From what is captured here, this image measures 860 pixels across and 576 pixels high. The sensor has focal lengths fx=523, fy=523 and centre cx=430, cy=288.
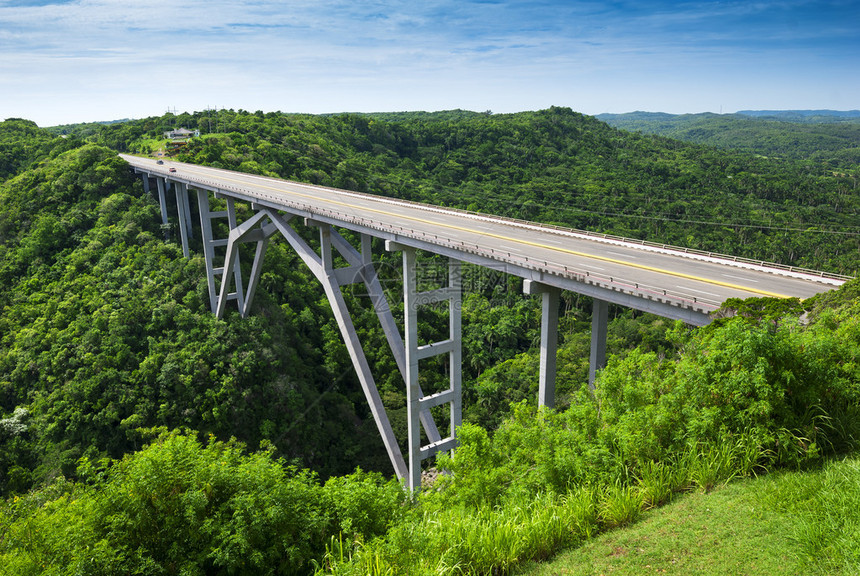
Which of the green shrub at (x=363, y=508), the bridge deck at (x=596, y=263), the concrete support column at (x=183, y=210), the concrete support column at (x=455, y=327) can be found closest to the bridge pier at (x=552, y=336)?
the bridge deck at (x=596, y=263)

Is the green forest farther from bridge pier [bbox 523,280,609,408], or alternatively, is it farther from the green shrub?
bridge pier [bbox 523,280,609,408]

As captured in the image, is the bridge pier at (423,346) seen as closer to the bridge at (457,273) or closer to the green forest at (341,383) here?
the bridge at (457,273)

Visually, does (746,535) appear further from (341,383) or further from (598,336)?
(341,383)

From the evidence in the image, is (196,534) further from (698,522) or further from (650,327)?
(650,327)

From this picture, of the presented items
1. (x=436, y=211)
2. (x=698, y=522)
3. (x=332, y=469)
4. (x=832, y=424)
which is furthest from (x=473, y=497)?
(x=332, y=469)

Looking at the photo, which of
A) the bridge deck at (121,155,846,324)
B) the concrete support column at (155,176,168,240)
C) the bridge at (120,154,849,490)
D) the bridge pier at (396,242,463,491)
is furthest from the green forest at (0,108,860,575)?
the bridge pier at (396,242,463,491)

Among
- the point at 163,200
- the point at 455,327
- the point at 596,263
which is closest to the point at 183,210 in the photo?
the point at 163,200

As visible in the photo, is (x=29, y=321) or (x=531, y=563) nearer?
(x=531, y=563)

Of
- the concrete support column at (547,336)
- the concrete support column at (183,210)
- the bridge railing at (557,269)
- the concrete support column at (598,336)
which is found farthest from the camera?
the concrete support column at (183,210)
